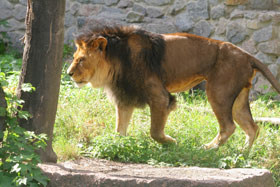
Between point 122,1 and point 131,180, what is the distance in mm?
6004

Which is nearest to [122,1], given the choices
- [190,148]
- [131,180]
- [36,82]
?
[190,148]

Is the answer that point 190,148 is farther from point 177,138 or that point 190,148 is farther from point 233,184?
point 233,184

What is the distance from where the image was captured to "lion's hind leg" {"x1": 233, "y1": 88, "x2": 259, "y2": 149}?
19.0ft

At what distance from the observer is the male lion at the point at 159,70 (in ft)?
17.8

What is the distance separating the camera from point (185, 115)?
665 cm

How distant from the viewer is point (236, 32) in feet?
27.5

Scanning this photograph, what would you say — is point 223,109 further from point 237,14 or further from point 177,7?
point 177,7

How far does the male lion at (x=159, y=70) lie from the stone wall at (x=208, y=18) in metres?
2.46

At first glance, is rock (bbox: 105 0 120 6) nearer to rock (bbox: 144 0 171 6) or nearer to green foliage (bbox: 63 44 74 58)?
rock (bbox: 144 0 171 6)

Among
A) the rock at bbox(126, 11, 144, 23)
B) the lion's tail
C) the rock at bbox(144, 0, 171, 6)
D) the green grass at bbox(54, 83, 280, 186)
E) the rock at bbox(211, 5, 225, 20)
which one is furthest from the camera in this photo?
the rock at bbox(126, 11, 144, 23)

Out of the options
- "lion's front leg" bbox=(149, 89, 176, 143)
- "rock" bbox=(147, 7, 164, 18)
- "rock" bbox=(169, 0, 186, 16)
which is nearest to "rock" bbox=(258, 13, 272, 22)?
"rock" bbox=(169, 0, 186, 16)

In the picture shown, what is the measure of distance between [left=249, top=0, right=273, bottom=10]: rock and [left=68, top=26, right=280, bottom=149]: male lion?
291cm

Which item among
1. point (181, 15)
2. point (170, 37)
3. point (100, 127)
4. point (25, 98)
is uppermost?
point (181, 15)

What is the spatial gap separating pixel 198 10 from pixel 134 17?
1227mm
